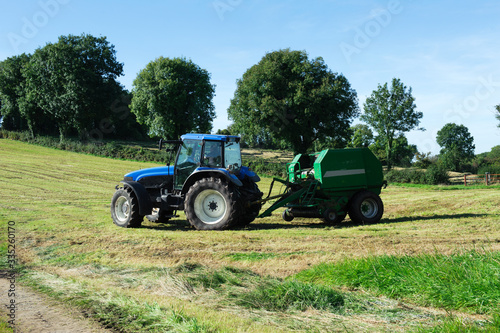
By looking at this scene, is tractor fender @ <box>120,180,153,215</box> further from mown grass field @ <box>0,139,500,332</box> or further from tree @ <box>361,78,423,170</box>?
tree @ <box>361,78,423,170</box>

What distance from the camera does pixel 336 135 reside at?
40906 millimetres

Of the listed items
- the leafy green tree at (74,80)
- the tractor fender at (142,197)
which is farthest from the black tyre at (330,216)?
the leafy green tree at (74,80)

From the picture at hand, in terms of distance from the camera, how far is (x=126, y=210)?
37.7 ft

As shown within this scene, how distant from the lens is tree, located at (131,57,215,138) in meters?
45.9

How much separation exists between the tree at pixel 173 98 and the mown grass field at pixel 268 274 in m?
35.0

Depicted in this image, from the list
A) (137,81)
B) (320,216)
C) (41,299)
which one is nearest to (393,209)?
(320,216)

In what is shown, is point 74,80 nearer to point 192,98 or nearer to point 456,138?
point 192,98

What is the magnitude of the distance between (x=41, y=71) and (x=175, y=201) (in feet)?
147

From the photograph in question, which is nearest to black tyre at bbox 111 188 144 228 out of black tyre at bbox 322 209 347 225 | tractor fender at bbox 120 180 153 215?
tractor fender at bbox 120 180 153 215

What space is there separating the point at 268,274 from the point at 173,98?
137 feet

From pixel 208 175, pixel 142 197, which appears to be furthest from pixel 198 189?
pixel 142 197

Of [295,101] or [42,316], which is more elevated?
[295,101]

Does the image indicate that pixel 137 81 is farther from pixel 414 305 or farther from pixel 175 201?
pixel 414 305

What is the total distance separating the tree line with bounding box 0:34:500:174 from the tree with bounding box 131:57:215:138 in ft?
0.38
